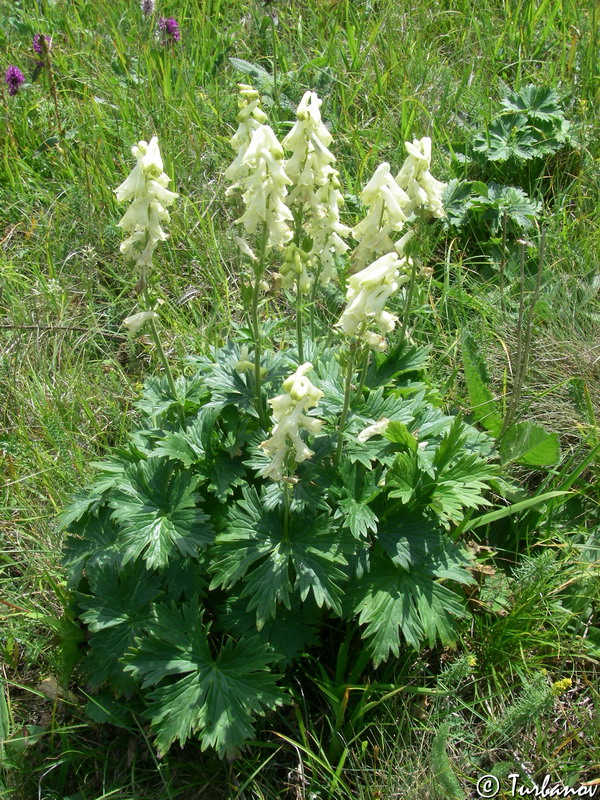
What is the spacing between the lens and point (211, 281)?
394cm

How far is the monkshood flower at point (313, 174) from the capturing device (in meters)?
2.17

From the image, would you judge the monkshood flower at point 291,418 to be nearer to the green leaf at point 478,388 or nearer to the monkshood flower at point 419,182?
the monkshood flower at point 419,182

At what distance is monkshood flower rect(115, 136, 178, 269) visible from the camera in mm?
2130

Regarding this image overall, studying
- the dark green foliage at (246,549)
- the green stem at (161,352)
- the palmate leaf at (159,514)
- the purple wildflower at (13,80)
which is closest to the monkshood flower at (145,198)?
the green stem at (161,352)

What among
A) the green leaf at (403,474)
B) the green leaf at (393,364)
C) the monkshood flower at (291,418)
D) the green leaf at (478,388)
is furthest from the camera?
the green leaf at (478,388)

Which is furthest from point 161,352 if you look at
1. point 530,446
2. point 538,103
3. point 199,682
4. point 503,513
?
point 538,103

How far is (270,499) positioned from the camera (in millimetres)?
2375

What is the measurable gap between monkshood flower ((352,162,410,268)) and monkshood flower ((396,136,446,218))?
3.8 inches

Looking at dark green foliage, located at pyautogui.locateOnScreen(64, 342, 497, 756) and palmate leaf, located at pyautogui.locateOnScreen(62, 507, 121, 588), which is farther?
palmate leaf, located at pyautogui.locateOnScreen(62, 507, 121, 588)

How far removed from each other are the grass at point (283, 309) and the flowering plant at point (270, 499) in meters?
0.24

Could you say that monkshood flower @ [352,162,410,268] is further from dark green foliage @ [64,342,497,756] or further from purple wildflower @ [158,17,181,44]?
purple wildflower @ [158,17,181,44]

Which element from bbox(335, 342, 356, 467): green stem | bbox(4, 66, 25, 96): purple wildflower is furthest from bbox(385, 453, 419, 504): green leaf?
bbox(4, 66, 25, 96): purple wildflower

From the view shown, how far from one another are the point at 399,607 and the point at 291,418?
84 centimetres

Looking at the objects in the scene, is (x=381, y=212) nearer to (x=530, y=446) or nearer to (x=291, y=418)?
(x=291, y=418)
